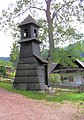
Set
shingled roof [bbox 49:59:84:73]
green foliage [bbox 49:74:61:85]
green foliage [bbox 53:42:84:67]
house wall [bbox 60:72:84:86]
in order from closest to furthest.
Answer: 1. green foliage [bbox 53:42:84:67]
2. green foliage [bbox 49:74:61:85]
3. shingled roof [bbox 49:59:84:73]
4. house wall [bbox 60:72:84:86]

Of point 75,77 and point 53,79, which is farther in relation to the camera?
point 75,77

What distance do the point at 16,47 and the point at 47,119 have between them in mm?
21694

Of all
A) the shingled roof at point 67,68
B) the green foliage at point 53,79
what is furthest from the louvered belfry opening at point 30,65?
the shingled roof at point 67,68

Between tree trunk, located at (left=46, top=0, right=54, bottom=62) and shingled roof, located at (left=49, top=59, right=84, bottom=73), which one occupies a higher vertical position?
tree trunk, located at (left=46, top=0, right=54, bottom=62)

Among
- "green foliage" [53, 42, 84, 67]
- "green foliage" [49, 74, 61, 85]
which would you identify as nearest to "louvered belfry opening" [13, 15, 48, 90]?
"green foliage" [53, 42, 84, 67]

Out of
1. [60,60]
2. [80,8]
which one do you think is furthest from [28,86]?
[80,8]

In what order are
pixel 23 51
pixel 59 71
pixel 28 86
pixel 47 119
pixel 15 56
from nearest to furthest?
1. pixel 47 119
2. pixel 28 86
3. pixel 23 51
4. pixel 15 56
5. pixel 59 71

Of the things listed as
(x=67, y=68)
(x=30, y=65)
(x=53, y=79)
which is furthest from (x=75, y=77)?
(x=30, y=65)

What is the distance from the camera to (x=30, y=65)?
2212cm

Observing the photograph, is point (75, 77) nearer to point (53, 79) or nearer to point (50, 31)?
point (53, 79)

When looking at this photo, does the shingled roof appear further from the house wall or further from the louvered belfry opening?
the louvered belfry opening

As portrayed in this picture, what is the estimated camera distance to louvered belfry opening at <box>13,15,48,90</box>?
21.7 meters

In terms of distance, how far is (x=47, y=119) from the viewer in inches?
383

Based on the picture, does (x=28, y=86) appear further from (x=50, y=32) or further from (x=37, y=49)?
(x=50, y=32)
